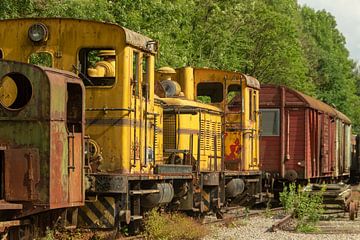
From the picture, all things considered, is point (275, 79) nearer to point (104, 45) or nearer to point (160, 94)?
point (160, 94)

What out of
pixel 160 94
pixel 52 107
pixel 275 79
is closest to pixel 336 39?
pixel 275 79

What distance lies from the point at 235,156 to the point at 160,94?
3.49 metres

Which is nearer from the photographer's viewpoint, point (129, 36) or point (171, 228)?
→ point (129, 36)

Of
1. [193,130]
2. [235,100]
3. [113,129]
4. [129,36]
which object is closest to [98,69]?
[129,36]

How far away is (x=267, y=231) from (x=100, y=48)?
5.92 metres

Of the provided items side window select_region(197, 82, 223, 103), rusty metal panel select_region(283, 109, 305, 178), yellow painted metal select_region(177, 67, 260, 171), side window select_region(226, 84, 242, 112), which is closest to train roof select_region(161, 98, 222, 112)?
yellow painted metal select_region(177, 67, 260, 171)

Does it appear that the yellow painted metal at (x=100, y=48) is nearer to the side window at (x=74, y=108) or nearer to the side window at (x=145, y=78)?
the side window at (x=145, y=78)

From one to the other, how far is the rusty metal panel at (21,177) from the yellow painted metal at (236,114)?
27.7 ft

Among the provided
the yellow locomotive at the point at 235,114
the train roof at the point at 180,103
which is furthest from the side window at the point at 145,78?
the yellow locomotive at the point at 235,114

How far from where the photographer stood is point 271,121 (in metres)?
23.2

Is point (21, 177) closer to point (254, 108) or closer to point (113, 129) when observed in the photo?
point (113, 129)

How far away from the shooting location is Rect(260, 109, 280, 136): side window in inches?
906

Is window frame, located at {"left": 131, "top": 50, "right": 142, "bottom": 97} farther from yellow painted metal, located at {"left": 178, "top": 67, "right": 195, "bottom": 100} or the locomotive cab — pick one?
yellow painted metal, located at {"left": 178, "top": 67, "right": 195, "bottom": 100}

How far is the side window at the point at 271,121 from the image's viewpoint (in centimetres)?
2302
